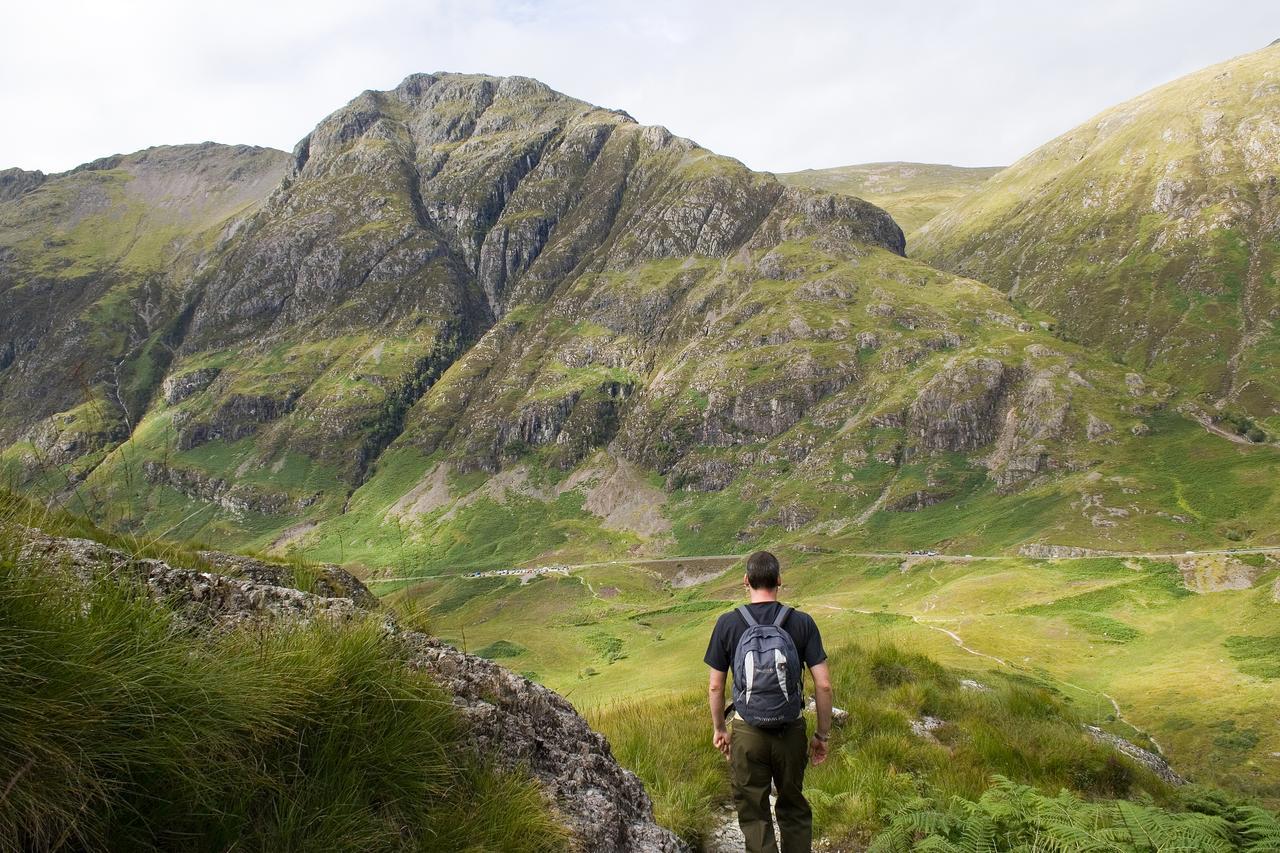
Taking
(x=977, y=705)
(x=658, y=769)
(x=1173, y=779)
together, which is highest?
(x=658, y=769)

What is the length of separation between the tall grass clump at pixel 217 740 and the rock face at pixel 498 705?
1.77 feet

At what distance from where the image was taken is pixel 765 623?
7578 mm

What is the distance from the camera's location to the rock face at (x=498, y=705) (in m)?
5.55

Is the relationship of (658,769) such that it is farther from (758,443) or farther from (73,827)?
(758,443)

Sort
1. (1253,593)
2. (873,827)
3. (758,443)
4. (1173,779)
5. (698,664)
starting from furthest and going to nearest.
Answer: (758,443) < (1253,593) < (698,664) < (1173,779) < (873,827)

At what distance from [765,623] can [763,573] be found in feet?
1.80

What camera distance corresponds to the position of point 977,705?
12.9 metres

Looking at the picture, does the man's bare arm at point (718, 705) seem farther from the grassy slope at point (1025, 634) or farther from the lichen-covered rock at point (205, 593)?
the lichen-covered rock at point (205, 593)

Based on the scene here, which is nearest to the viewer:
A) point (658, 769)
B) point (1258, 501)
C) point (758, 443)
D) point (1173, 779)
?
point (658, 769)

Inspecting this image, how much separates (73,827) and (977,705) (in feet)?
45.0

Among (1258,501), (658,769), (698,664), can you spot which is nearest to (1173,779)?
(658,769)

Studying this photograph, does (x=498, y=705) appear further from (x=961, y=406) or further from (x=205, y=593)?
(x=961, y=406)

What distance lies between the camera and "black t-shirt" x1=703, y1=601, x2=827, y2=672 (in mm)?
7590

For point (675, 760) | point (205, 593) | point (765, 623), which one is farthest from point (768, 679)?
point (205, 593)
